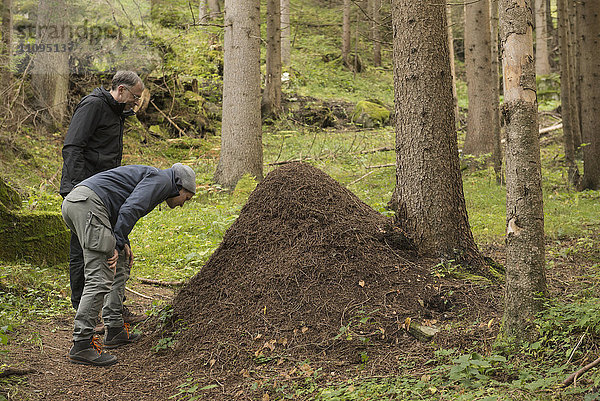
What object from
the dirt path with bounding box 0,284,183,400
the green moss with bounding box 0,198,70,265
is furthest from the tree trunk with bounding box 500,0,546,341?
the green moss with bounding box 0,198,70,265

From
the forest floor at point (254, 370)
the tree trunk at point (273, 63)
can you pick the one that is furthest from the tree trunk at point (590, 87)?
the tree trunk at point (273, 63)

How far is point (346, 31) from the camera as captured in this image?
25906mm

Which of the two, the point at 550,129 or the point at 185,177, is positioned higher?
the point at 550,129

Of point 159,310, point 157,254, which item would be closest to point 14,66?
point 157,254

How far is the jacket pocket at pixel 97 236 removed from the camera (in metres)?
4.33

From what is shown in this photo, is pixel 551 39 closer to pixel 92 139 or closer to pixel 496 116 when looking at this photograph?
pixel 496 116

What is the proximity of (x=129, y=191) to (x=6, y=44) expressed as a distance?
382 inches

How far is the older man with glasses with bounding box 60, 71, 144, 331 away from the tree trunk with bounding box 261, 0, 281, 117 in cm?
1299

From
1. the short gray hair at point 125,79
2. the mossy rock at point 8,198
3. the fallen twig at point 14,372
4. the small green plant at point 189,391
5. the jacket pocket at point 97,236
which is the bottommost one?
the small green plant at point 189,391

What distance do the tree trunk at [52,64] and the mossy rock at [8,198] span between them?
801cm

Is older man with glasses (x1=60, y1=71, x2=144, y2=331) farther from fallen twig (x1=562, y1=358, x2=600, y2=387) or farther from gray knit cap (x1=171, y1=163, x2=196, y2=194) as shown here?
fallen twig (x1=562, y1=358, x2=600, y2=387)

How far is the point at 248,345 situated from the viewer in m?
4.20

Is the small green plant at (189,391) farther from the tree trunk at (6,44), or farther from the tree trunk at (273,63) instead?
the tree trunk at (273,63)

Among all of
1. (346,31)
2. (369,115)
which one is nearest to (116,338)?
(369,115)
